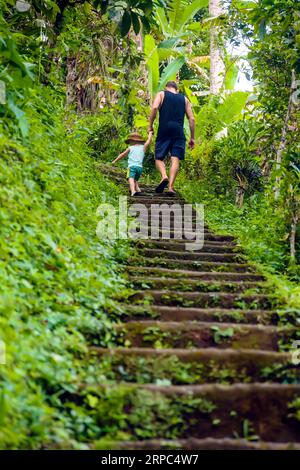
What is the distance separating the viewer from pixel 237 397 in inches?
117

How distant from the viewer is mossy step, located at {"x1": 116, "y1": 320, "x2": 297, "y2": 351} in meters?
3.60

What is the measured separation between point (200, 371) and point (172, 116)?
5.20 meters

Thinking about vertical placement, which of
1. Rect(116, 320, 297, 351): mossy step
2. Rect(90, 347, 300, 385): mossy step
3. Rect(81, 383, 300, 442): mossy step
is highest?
Rect(116, 320, 297, 351): mossy step

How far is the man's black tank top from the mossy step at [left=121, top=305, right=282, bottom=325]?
170 inches

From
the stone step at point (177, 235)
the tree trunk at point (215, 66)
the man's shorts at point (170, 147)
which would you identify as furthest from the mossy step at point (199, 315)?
the tree trunk at point (215, 66)

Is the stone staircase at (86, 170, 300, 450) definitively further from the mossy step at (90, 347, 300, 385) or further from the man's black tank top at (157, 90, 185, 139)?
the man's black tank top at (157, 90, 185, 139)

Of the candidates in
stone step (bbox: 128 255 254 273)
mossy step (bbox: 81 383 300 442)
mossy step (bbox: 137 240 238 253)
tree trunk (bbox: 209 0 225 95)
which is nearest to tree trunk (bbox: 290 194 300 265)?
mossy step (bbox: 137 240 238 253)

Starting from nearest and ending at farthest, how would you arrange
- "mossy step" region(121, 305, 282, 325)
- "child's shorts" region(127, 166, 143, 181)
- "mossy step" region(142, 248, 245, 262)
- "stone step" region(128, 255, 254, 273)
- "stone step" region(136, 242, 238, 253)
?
1. "mossy step" region(121, 305, 282, 325)
2. "stone step" region(128, 255, 254, 273)
3. "mossy step" region(142, 248, 245, 262)
4. "stone step" region(136, 242, 238, 253)
5. "child's shorts" region(127, 166, 143, 181)

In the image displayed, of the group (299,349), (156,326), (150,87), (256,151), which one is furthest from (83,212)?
(150,87)

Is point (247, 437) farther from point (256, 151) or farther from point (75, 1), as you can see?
point (256, 151)

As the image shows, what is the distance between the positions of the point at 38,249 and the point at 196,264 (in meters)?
1.86

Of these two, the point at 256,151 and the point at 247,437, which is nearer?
the point at 247,437

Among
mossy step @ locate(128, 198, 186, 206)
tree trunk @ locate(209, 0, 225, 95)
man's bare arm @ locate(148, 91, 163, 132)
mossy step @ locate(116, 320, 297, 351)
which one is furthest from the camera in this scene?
tree trunk @ locate(209, 0, 225, 95)

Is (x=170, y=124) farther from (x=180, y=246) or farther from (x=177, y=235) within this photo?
(x=180, y=246)
